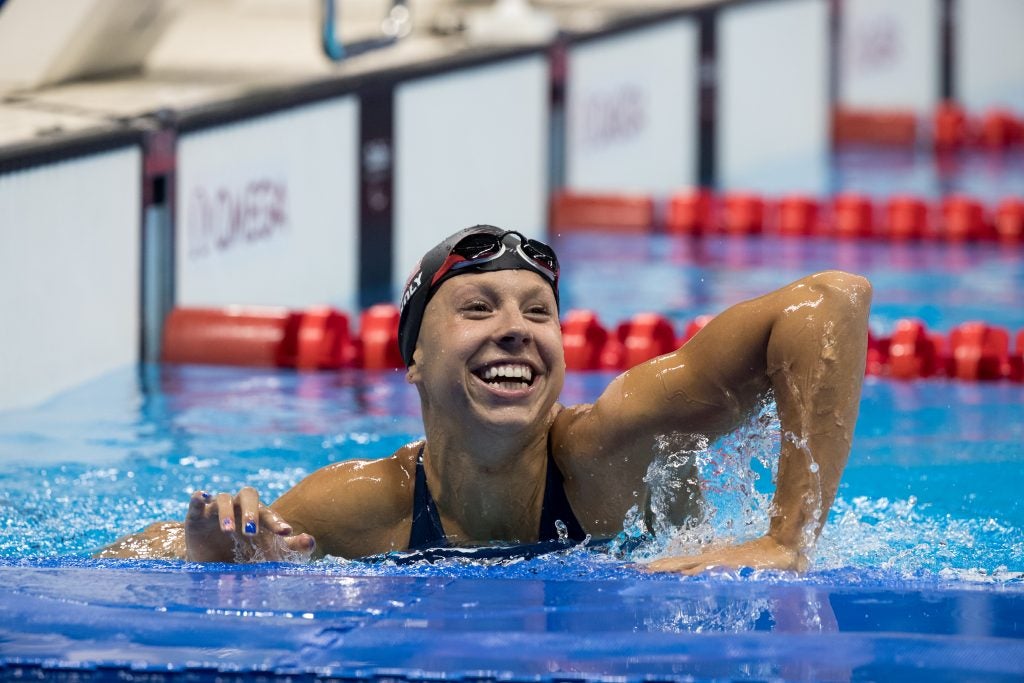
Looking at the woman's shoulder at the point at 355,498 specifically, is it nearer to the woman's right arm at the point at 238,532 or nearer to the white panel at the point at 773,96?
the woman's right arm at the point at 238,532

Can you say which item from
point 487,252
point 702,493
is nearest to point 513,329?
point 487,252

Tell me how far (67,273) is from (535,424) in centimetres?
303

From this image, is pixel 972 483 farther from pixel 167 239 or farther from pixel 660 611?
pixel 167 239

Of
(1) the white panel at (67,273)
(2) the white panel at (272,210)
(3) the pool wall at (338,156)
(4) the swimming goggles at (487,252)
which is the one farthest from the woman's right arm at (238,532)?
(2) the white panel at (272,210)

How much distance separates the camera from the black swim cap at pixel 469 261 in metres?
3.17

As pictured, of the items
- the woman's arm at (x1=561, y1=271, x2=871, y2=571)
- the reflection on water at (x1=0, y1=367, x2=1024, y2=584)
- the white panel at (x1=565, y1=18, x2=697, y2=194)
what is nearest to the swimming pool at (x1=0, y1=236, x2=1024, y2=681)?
the reflection on water at (x1=0, y1=367, x2=1024, y2=584)

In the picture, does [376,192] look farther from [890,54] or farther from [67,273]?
[890,54]

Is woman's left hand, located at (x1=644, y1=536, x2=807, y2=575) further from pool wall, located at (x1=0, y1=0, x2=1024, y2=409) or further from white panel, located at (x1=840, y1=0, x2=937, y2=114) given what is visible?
white panel, located at (x1=840, y1=0, x2=937, y2=114)

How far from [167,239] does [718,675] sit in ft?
13.9

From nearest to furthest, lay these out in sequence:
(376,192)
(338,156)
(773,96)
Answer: (338,156) → (376,192) → (773,96)

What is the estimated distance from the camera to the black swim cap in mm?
3170

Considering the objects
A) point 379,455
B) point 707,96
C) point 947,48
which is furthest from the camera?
point 947,48

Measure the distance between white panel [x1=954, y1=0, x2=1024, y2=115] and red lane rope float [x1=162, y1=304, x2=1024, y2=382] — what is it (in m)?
9.59

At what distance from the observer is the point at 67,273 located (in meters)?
5.75
